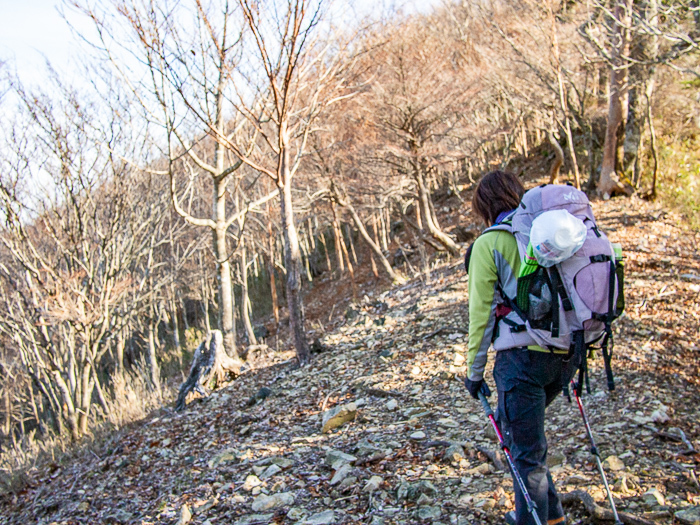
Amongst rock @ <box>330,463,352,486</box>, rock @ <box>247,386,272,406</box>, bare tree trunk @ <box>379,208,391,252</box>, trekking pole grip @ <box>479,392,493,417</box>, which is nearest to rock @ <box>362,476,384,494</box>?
rock @ <box>330,463,352,486</box>

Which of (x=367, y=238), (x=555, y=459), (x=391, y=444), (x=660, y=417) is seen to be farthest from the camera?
(x=367, y=238)

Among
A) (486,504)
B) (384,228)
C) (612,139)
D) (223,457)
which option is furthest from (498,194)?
(384,228)

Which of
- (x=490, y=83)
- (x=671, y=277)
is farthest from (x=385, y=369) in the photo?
(x=490, y=83)

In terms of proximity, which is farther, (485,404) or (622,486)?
(622,486)

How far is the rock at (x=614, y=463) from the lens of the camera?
10.8 ft

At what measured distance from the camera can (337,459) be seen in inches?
156

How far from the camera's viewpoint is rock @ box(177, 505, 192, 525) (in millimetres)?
3535

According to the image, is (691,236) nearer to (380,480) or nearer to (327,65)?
(327,65)

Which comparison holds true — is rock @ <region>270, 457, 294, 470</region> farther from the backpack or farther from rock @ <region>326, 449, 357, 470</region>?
the backpack

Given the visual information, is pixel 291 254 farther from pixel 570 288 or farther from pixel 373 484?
pixel 570 288

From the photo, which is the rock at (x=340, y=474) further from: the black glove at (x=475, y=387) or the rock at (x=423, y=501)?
the black glove at (x=475, y=387)

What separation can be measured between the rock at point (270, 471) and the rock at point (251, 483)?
7cm

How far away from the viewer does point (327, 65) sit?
8539 mm

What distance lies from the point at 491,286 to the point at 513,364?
0.36m
